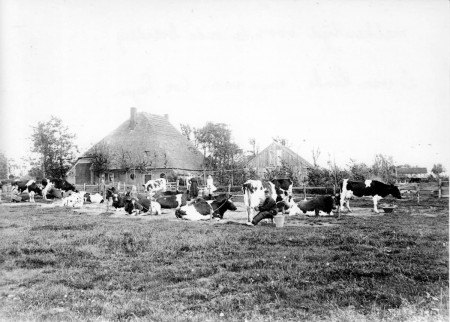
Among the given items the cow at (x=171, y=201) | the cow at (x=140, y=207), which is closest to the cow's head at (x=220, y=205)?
the cow at (x=140, y=207)

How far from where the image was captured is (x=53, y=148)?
36.1 m

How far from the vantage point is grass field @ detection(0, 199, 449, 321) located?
4680 millimetres

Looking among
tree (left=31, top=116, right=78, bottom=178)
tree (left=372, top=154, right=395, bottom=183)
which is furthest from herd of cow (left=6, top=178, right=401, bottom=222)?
tree (left=31, top=116, right=78, bottom=178)

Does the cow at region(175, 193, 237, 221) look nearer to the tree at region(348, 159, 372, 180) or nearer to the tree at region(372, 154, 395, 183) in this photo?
the tree at region(348, 159, 372, 180)

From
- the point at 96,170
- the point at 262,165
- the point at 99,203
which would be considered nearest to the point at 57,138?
the point at 96,170

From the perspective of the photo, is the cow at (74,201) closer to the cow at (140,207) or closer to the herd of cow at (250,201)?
the herd of cow at (250,201)

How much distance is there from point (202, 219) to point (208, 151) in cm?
2961

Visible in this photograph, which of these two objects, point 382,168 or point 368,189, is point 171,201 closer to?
point 368,189

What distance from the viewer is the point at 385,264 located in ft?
20.8

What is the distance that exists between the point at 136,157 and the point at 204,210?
88.6 ft

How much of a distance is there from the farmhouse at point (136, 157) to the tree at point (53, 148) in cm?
234

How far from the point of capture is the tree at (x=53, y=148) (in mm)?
33784

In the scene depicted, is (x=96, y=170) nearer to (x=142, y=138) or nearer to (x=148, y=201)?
(x=142, y=138)

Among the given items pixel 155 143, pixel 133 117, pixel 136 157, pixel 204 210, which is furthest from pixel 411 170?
pixel 204 210
